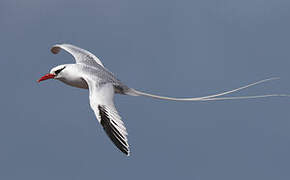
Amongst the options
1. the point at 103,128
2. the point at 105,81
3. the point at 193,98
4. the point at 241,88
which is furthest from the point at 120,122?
the point at 241,88

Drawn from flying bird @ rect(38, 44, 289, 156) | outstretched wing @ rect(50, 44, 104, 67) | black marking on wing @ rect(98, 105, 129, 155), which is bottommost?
black marking on wing @ rect(98, 105, 129, 155)

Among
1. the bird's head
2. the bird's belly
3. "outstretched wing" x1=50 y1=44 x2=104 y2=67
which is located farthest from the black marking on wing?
"outstretched wing" x1=50 y1=44 x2=104 y2=67

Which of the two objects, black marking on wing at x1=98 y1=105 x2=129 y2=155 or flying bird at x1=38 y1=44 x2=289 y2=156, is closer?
black marking on wing at x1=98 y1=105 x2=129 y2=155

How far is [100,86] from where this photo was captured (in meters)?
14.3

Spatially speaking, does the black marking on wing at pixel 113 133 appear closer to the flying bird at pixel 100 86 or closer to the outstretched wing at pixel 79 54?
the flying bird at pixel 100 86

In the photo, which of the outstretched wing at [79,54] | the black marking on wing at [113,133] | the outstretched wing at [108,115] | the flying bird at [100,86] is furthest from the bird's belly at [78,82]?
the black marking on wing at [113,133]

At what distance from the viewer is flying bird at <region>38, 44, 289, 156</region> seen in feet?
40.6

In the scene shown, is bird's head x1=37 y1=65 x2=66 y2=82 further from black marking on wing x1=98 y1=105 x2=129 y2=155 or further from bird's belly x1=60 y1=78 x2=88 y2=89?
black marking on wing x1=98 y1=105 x2=129 y2=155

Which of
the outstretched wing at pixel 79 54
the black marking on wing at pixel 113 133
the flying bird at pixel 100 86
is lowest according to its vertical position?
the black marking on wing at pixel 113 133

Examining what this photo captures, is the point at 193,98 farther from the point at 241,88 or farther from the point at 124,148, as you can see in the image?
the point at 124,148

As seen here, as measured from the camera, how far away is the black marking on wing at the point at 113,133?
12054 millimetres

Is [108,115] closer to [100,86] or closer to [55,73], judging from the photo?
[100,86]

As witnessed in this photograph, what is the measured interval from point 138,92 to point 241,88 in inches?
127

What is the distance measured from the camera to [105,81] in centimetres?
1482
